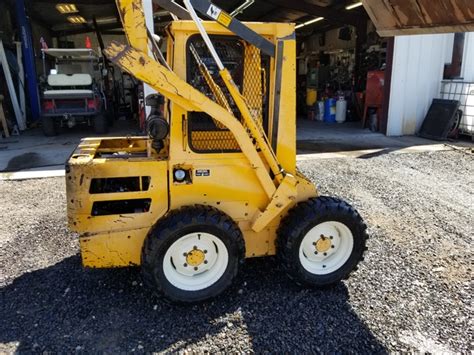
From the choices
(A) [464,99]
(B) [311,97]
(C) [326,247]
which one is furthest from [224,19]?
(B) [311,97]

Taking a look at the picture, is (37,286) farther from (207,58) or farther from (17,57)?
(17,57)

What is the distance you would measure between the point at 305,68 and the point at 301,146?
1060 cm

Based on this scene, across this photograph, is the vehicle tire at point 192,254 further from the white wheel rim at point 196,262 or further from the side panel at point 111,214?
the side panel at point 111,214

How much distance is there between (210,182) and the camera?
3.09 meters

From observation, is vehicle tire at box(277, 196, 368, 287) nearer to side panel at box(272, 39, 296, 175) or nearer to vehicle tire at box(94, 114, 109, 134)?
side panel at box(272, 39, 296, 175)

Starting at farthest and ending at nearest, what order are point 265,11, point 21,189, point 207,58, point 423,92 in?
point 265,11
point 423,92
point 21,189
point 207,58

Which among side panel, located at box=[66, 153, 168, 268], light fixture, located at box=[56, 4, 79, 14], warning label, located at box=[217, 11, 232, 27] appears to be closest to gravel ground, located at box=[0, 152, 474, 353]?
side panel, located at box=[66, 153, 168, 268]

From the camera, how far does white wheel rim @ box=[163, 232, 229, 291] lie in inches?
118

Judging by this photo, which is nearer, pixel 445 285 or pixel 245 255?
pixel 245 255

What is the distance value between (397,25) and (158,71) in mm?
2261

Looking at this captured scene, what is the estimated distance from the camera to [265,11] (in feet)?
49.3

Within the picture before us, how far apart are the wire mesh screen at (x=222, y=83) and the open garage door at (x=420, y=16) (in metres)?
1.37

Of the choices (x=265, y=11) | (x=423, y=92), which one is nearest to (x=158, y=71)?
(x=423, y=92)

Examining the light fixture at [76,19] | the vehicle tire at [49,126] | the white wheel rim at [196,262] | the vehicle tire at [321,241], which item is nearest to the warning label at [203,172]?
the white wheel rim at [196,262]
